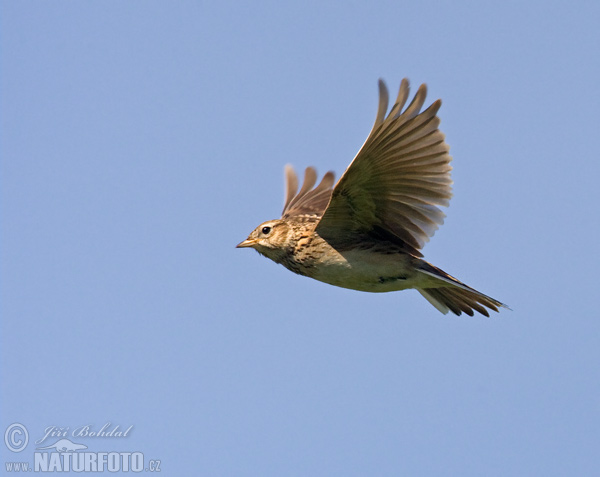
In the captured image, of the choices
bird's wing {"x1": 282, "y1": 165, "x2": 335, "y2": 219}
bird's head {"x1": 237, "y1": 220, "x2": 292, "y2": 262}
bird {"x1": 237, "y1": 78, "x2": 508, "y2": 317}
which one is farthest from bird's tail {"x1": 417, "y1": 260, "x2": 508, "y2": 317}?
bird's wing {"x1": 282, "y1": 165, "x2": 335, "y2": 219}

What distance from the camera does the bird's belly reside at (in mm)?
8094

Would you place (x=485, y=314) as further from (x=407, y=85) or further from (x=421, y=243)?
(x=407, y=85)

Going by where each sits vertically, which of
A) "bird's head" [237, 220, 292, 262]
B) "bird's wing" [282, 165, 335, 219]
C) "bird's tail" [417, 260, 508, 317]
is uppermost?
"bird's wing" [282, 165, 335, 219]

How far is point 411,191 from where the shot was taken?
26.6 feet

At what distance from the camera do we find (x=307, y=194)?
10688 mm

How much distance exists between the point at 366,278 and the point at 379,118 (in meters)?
1.77

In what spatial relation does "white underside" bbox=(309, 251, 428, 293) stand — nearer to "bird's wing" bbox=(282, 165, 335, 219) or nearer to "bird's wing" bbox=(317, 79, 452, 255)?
"bird's wing" bbox=(317, 79, 452, 255)

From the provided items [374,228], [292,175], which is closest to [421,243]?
[374,228]

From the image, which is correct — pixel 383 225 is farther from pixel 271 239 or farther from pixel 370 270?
pixel 271 239

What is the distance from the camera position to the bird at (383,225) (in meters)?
7.59

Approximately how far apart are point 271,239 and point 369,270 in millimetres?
1167

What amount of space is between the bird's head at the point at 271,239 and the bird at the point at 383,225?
1 cm

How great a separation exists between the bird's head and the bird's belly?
512 mm

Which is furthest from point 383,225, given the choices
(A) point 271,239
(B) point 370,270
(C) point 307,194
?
(C) point 307,194
